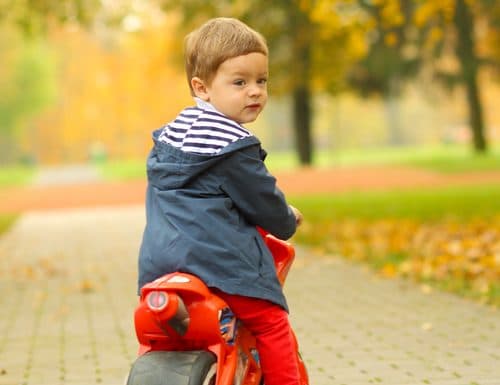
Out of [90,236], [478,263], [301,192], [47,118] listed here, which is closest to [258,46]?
[478,263]

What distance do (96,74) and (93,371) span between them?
230 ft

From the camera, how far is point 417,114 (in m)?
94.4

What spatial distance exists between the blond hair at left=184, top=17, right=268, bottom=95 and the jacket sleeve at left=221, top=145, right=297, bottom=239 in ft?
1.00

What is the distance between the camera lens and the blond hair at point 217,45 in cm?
373

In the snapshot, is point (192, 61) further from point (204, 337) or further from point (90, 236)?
point (90, 236)

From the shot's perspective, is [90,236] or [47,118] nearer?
[90,236]

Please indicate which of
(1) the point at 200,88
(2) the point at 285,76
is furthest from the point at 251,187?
(2) the point at 285,76

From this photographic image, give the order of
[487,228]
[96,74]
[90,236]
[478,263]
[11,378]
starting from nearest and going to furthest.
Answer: [11,378], [478,263], [487,228], [90,236], [96,74]

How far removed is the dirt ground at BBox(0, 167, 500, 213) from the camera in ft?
83.4

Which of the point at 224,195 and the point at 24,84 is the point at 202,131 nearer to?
the point at 224,195

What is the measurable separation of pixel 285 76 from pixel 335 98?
2199mm

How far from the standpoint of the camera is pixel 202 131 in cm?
378

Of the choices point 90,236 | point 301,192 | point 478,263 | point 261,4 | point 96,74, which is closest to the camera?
point 478,263

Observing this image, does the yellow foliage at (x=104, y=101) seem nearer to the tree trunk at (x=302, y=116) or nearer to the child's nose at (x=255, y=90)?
the tree trunk at (x=302, y=116)
